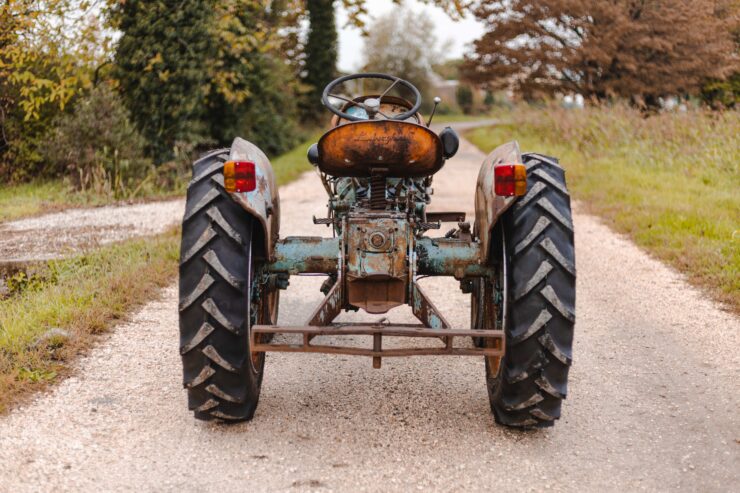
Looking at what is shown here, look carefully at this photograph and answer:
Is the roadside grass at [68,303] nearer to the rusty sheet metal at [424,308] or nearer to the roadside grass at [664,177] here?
the rusty sheet metal at [424,308]

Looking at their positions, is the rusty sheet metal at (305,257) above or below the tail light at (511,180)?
below

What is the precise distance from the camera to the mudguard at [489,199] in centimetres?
349

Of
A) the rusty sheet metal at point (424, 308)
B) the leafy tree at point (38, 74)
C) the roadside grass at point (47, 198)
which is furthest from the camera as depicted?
the leafy tree at point (38, 74)

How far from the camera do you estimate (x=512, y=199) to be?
3.43 metres

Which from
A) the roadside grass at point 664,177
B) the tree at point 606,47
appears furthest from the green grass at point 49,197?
the tree at point 606,47

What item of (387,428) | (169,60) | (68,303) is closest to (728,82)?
(169,60)

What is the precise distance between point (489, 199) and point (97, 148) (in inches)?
400

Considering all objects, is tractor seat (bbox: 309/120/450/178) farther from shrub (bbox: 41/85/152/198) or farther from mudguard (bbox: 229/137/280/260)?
shrub (bbox: 41/85/152/198)

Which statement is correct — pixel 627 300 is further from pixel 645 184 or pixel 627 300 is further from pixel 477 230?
pixel 645 184

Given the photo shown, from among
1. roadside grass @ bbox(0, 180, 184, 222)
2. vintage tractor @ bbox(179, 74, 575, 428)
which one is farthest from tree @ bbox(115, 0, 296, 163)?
vintage tractor @ bbox(179, 74, 575, 428)

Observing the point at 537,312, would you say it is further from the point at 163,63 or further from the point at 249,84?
the point at 249,84

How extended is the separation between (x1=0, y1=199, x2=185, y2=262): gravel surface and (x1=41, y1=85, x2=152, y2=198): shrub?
1.26 meters

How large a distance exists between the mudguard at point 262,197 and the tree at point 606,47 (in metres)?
19.9

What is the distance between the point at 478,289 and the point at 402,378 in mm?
805
